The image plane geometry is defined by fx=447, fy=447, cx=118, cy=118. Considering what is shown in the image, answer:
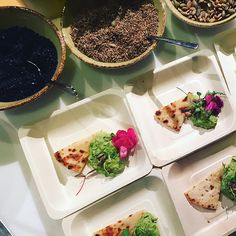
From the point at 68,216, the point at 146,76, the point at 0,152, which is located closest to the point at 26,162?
the point at 0,152

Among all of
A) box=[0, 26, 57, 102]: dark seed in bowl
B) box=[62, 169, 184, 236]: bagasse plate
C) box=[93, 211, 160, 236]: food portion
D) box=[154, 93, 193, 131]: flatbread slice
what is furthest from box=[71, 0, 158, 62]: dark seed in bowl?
box=[93, 211, 160, 236]: food portion

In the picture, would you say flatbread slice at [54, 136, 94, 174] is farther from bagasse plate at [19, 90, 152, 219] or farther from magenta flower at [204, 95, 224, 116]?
magenta flower at [204, 95, 224, 116]

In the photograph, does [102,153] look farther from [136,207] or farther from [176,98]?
[176,98]

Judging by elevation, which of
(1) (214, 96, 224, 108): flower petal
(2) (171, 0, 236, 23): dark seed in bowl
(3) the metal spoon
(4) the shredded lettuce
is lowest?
(4) the shredded lettuce

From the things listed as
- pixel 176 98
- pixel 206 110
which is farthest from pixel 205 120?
pixel 176 98

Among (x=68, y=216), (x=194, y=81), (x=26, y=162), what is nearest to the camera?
(x=68, y=216)

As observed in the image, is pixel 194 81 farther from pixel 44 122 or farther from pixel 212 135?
pixel 44 122
